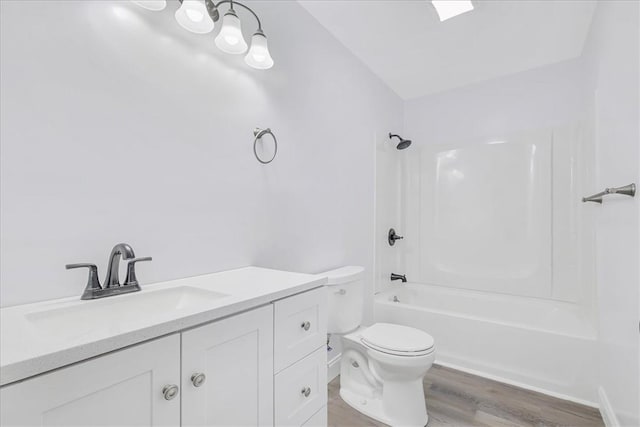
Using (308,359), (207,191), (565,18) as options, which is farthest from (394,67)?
(308,359)

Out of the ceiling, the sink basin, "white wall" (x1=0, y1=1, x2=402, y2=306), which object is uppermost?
the ceiling

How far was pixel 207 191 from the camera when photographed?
1334mm

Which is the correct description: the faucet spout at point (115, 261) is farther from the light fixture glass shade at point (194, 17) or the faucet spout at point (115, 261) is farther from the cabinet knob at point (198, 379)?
the light fixture glass shade at point (194, 17)

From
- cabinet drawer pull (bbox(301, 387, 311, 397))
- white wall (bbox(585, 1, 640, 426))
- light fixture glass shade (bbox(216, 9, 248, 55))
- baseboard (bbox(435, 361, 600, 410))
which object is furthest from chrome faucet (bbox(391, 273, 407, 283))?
light fixture glass shade (bbox(216, 9, 248, 55))

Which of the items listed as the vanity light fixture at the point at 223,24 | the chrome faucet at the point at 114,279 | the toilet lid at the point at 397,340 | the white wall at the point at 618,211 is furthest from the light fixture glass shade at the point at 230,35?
the toilet lid at the point at 397,340

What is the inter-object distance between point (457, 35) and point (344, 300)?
80.4 inches

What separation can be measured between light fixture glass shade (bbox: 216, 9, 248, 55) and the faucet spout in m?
0.92

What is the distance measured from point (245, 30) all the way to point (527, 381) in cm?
280

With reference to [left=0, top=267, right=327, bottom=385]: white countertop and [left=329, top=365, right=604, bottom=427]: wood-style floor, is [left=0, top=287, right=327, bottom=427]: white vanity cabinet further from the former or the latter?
[left=329, top=365, right=604, bottom=427]: wood-style floor

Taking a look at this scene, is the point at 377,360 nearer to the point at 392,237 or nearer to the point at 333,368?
the point at 333,368

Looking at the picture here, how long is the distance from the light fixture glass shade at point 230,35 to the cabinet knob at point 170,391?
1.28m

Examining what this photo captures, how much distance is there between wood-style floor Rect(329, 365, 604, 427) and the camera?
1.68 meters

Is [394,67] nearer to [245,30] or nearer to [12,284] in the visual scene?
[245,30]

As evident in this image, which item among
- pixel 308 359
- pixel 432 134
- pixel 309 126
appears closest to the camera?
pixel 308 359
